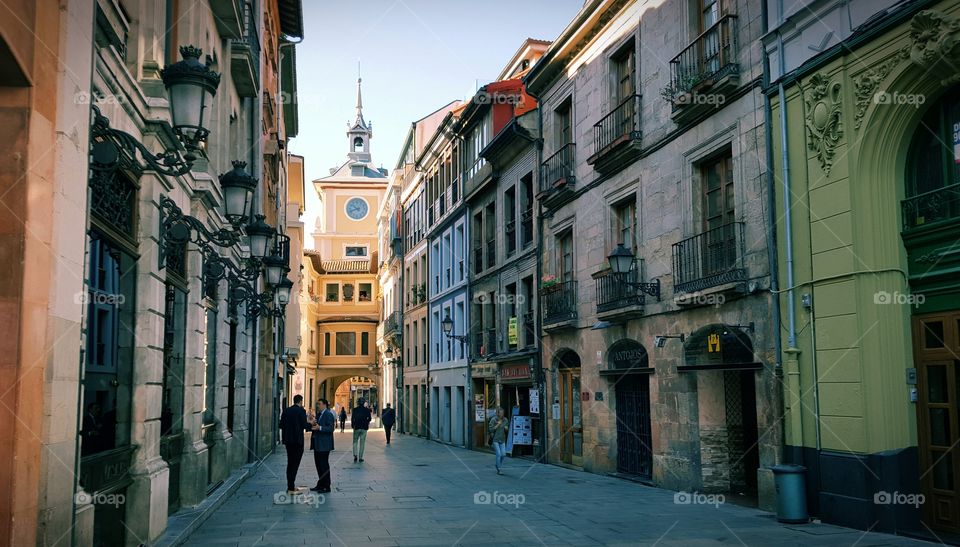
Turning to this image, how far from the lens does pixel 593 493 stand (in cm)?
1636

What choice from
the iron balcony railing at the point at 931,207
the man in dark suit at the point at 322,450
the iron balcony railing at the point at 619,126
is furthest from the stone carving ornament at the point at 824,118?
the man in dark suit at the point at 322,450

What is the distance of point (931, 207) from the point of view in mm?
11148

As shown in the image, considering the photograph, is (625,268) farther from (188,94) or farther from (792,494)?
(188,94)

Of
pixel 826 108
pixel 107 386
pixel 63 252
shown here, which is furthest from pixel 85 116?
pixel 826 108

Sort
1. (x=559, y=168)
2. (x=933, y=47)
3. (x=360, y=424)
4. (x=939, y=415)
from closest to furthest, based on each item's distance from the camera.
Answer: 1. (x=933, y=47)
2. (x=939, y=415)
3. (x=559, y=168)
4. (x=360, y=424)

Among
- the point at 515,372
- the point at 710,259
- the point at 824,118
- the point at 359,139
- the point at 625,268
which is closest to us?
the point at 824,118

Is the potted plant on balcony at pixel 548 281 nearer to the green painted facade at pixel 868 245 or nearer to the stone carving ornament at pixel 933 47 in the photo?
the green painted facade at pixel 868 245

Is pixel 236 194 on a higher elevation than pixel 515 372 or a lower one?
higher

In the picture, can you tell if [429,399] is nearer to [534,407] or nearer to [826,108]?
[534,407]

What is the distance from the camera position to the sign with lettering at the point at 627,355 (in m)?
18.4

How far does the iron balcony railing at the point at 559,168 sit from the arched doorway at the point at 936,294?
430 inches

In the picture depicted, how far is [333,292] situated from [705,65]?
54531 millimetres

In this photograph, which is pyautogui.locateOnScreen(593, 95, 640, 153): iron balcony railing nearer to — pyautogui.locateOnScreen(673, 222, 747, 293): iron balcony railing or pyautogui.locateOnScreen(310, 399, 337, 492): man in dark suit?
pyautogui.locateOnScreen(673, 222, 747, 293): iron balcony railing

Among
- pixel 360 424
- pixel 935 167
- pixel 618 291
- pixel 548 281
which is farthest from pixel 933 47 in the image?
pixel 360 424
